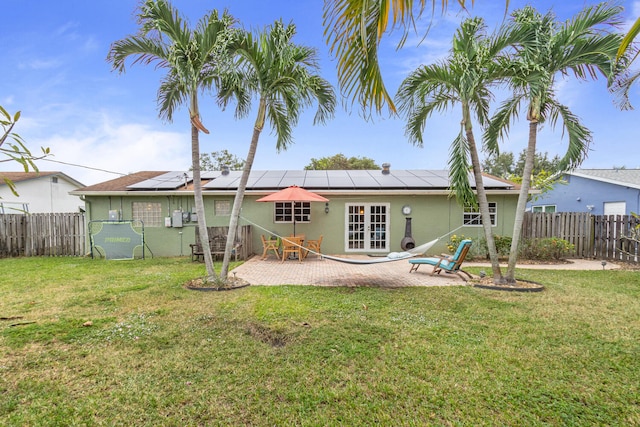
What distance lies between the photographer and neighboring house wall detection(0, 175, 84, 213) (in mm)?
17109

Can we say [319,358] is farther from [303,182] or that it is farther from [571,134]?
[303,182]

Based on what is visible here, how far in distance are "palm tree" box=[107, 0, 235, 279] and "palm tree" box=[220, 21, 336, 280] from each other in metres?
0.40

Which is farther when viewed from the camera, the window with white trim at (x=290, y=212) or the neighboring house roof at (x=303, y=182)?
the window with white trim at (x=290, y=212)

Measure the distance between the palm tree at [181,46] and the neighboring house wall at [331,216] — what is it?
18.3 feet

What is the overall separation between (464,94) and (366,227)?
6.23 m

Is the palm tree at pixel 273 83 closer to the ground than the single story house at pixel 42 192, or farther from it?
farther from it

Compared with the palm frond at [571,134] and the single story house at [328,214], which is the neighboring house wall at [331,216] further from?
the palm frond at [571,134]

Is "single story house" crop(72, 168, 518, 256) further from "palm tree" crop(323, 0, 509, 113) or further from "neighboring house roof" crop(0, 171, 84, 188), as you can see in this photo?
"neighboring house roof" crop(0, 171, 84, 188)

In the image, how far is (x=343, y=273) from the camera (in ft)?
25.6

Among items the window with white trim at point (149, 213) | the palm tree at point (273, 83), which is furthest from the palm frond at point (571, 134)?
the window with white trim at point (149, 213)

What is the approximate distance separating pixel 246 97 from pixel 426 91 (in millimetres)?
3923

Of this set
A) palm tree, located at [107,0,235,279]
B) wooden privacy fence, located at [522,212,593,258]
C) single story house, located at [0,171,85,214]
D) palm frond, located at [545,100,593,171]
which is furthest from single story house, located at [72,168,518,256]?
single story house, located at [0,171,85,214]

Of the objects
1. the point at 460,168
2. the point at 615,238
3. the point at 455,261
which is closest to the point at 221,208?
the point at 455,261

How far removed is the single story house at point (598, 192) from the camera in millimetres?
13883
